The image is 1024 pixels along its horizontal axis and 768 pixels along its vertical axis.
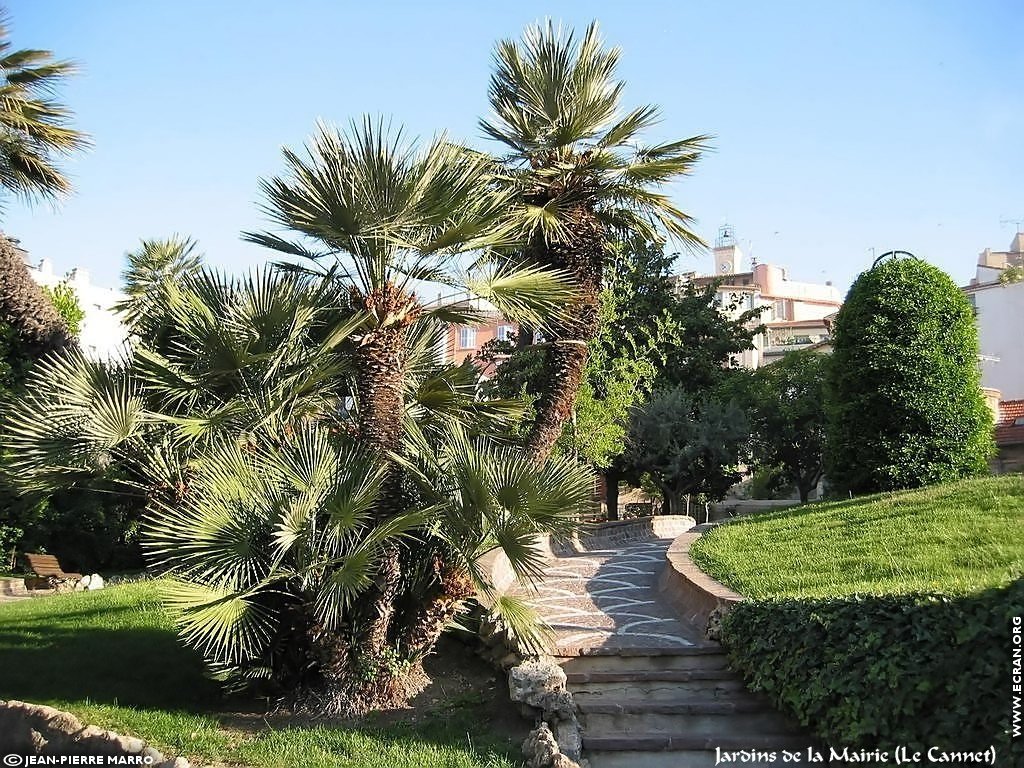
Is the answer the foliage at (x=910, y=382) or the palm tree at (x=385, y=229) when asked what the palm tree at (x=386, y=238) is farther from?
the foliage at (x=910, y=382)

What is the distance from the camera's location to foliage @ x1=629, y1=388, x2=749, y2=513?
2542 cm

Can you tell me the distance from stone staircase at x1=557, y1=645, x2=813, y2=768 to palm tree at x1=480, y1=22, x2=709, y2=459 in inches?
107

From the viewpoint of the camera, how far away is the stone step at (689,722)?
7051 millimetres

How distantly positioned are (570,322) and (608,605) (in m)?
3.47

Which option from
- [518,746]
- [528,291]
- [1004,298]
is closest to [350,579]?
[518,746]

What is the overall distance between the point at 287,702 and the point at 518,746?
87.4 inches

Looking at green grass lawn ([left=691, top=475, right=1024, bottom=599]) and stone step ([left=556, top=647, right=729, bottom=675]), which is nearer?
green grass lawn ([left=691, top=475, right=1024, bottom=599])

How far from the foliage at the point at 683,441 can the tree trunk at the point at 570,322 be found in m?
15.4

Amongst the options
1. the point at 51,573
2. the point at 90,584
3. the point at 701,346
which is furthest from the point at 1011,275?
the point at 51,573

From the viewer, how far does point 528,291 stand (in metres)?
8.94

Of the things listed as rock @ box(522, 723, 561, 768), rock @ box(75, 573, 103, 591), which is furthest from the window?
rock @ box(522, 723, 561, 768)

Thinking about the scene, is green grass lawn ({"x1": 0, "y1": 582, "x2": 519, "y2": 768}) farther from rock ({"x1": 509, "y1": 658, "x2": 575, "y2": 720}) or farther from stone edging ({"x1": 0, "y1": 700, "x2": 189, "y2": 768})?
rock ({"x1": 509, "y1": 658, "x2": 575, "y2": 720})

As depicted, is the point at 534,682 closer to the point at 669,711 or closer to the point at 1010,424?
the point at 669,711

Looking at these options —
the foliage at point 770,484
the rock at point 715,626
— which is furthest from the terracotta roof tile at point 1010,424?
the rock at point 715,626
